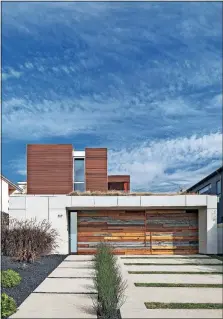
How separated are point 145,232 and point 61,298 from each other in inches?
390

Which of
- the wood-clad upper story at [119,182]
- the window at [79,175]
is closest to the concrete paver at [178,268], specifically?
the window at [79,175]

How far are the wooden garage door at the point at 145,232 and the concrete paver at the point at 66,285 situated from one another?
Result: 742 centimetres

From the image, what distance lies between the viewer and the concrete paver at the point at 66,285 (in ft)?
25.9

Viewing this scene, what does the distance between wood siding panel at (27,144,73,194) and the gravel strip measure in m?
11.1

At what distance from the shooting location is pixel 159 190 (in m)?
16.6

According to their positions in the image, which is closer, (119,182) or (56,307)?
(56,307)

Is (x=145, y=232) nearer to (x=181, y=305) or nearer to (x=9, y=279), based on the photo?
(x=9, y=279)

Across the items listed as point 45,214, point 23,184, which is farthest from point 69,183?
point 23,184

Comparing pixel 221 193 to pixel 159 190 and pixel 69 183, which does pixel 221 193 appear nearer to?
pixel 69 183

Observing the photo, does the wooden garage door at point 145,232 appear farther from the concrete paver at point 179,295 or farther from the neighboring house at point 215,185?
the neighboring house at point 215,185

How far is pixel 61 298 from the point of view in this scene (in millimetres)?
7105

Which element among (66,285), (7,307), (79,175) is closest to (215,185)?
(79,175)

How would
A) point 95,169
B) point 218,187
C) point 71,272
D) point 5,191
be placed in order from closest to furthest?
point 71,272 → point 5,191 → point 95,169 → point 218,187

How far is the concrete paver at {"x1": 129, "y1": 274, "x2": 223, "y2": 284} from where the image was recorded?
916cm
